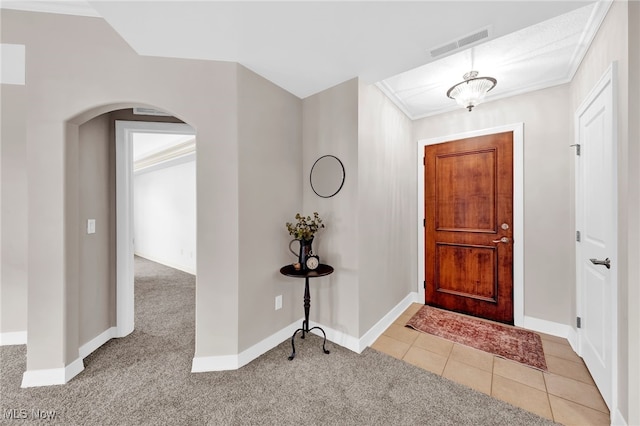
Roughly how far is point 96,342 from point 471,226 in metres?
3.98

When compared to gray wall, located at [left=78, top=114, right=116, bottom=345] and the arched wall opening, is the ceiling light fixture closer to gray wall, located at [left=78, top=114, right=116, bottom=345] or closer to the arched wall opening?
the arched wall opening

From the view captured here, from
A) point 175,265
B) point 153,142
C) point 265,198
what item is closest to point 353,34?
point 265,198

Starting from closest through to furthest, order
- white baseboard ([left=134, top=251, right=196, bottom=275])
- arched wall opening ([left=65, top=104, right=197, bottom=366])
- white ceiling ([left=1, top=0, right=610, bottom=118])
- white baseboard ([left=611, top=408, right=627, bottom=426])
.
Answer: white baseboard ([left=611, top=408, right=627, bottom=426])
white ceiling ([left=1, top=0, right=610, bottom=118])
arched wall opening ([left=65, top=104, right=197, bottom=366])
white baseboard ([left=134, top=251, right=196, bottom=275])

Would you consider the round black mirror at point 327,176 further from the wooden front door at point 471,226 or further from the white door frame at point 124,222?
the white door frame at point 124,222

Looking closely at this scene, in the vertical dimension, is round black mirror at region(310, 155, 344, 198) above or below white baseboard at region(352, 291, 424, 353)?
above

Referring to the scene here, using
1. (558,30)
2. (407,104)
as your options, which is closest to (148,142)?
(407,104)

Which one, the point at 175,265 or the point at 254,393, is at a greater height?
the point at 175,265

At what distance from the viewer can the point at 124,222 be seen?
246cm

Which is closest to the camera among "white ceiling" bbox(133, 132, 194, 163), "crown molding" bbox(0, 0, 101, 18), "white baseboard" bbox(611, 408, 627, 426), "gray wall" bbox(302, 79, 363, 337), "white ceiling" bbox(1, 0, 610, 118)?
"white baseboard" bbox(611, 408, 627, 426)

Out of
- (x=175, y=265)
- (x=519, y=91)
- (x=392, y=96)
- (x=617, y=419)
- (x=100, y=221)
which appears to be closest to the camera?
(x=617, y=419)

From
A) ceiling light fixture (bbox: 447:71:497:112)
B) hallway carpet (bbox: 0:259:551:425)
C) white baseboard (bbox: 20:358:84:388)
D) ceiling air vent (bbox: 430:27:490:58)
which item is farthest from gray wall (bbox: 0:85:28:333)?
ceiling light fixture (bbox: 447:71:497:112)

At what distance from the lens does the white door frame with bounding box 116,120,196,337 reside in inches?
95.7

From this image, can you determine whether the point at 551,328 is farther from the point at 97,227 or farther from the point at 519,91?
the point at 97,227

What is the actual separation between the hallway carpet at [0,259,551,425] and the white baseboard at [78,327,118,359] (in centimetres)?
5
